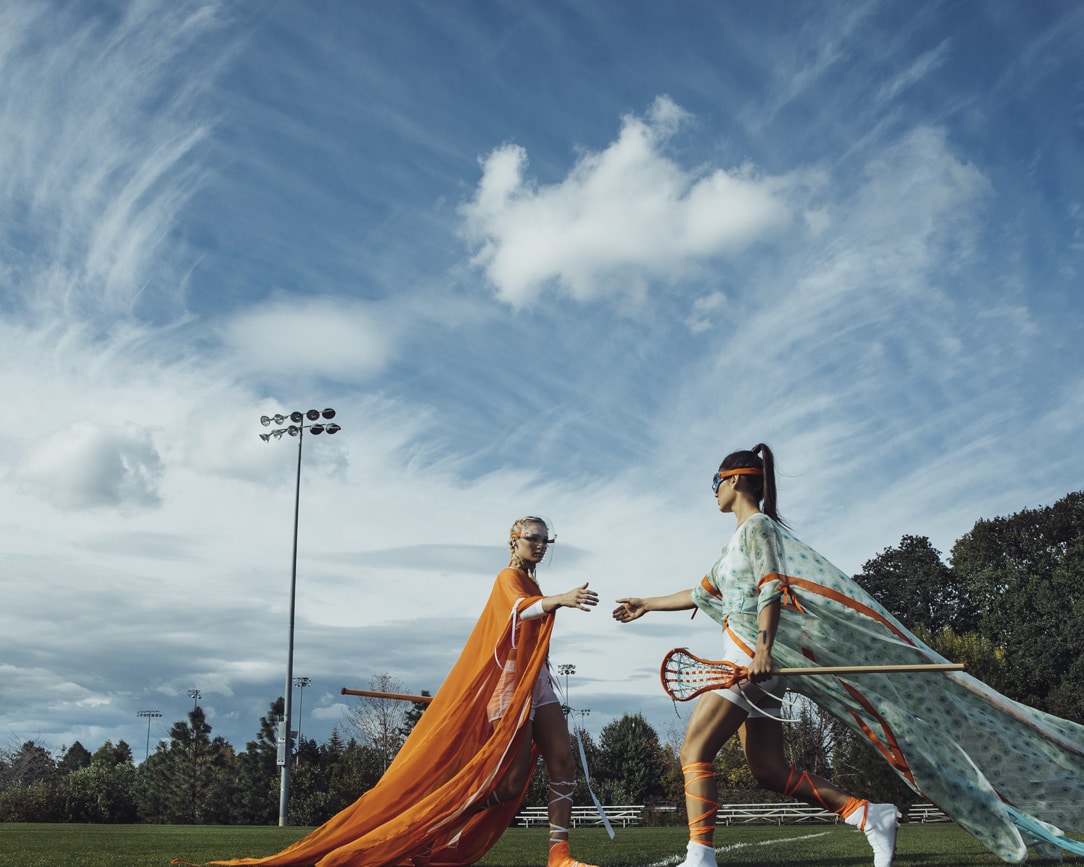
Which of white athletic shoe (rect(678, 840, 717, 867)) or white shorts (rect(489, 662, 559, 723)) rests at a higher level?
white shorts (rect(489, 662, 559, 723))

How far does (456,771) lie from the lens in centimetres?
685

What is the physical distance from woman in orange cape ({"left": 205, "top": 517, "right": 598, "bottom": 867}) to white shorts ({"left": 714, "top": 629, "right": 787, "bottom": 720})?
103 centimetres

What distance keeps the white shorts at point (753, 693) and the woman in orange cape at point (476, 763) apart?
1.03m

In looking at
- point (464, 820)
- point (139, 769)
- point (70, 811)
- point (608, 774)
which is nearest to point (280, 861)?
point (464, 820)

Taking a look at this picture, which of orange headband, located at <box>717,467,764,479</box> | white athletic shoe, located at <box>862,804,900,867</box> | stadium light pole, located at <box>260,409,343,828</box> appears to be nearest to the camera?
white athletic shoe, located at <box>862,804,900,867</box>

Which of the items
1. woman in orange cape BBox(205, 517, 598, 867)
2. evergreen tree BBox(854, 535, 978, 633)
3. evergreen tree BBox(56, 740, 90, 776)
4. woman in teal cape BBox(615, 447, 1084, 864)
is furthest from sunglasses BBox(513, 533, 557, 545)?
evergreen tree BBox(56, 740, 90, 776)

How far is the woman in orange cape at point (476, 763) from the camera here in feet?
21.2

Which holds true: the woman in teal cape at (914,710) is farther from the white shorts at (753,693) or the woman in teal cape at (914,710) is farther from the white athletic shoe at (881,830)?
the white athletic shoe at (881,830)

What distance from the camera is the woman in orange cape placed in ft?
21.2

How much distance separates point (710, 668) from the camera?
18.2ft

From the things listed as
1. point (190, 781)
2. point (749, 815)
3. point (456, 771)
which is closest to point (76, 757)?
point (190, 781)

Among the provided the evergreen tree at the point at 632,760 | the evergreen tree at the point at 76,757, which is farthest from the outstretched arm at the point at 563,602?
the evergreen tree at the point at 76,757

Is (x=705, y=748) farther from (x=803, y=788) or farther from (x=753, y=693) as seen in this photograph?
(x=803, y=788)

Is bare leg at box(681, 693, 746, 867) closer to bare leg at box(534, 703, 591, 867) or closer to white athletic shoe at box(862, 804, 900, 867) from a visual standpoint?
white athletic shoe at box(862, 804, 900, 867)
